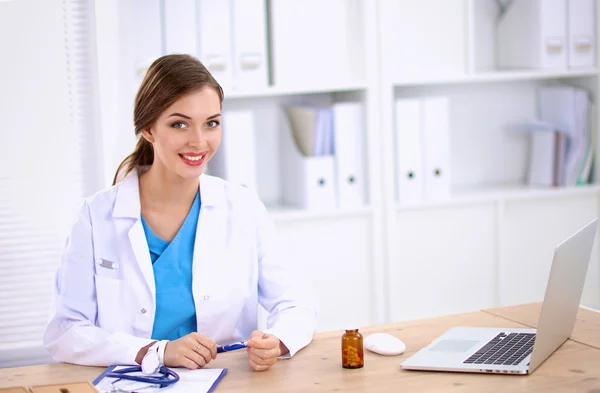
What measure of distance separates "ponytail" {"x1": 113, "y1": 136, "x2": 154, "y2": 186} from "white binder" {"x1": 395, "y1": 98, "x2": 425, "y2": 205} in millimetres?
1320

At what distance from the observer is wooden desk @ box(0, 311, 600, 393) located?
1705 millimetres

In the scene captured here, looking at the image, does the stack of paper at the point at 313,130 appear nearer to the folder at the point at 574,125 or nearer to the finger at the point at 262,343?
the folder at the point at 574,125

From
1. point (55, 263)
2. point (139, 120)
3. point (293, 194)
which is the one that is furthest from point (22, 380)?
point (293, 194)

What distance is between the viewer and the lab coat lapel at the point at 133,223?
2.12 m

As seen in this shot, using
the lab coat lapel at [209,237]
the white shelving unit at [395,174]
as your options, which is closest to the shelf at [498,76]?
the white shelving unit at [395,174]

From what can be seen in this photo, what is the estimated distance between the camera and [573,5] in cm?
355

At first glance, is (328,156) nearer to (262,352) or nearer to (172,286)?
(172,286)

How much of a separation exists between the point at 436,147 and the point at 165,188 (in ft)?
4.94

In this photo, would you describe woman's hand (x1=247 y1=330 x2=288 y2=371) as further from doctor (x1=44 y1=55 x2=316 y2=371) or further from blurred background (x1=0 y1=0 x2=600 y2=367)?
blurred background (x1=0 y1=0 x2=600 y2=367)

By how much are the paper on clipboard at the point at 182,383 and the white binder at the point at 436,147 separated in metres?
1.81

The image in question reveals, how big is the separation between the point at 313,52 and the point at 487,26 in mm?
912

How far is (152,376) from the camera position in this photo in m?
A: 1.77

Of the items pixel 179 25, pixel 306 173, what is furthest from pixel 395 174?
pixel 179 25

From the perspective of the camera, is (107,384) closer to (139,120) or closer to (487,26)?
(139,120)
